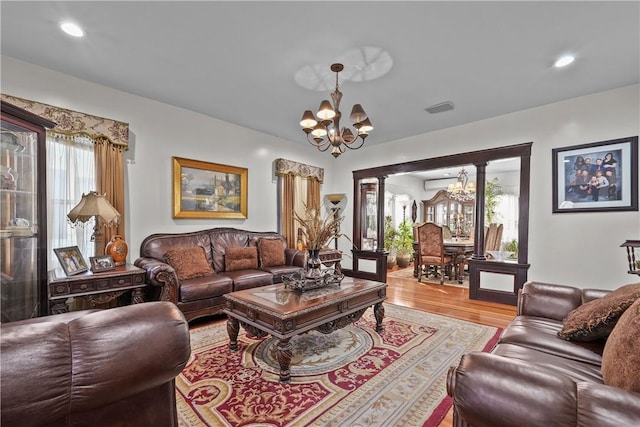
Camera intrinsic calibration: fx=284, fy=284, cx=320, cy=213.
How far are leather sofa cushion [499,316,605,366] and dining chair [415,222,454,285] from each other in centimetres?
340

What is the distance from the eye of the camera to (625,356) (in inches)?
41.1

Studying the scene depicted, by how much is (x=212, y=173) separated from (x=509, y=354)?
4.10 meters

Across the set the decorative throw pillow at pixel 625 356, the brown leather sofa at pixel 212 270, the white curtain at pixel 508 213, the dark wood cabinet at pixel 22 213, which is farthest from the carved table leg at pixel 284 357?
the white curtain at pixel 508 213

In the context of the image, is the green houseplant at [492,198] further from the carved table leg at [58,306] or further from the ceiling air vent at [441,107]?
the carved table leg at [58,306]

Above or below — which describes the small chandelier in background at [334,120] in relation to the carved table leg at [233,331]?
above

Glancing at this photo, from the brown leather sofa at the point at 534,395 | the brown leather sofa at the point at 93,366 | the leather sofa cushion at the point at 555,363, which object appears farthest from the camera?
the leather sofa cushion at the point at 555,363

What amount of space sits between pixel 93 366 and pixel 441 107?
4.24 m

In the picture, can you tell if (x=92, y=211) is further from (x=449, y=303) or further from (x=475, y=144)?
(x=475, y=144)

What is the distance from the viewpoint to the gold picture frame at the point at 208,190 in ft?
13.0

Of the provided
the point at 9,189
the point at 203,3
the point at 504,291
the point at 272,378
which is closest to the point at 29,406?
the point at 272,378

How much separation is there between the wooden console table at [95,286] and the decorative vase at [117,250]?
0.10 m

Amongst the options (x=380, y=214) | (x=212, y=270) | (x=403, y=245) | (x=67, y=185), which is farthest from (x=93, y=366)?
(x=403, y=245)

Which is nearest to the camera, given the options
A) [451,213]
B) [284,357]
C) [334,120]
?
[284,357]

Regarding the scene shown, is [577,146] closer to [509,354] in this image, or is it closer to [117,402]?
[509,354]
